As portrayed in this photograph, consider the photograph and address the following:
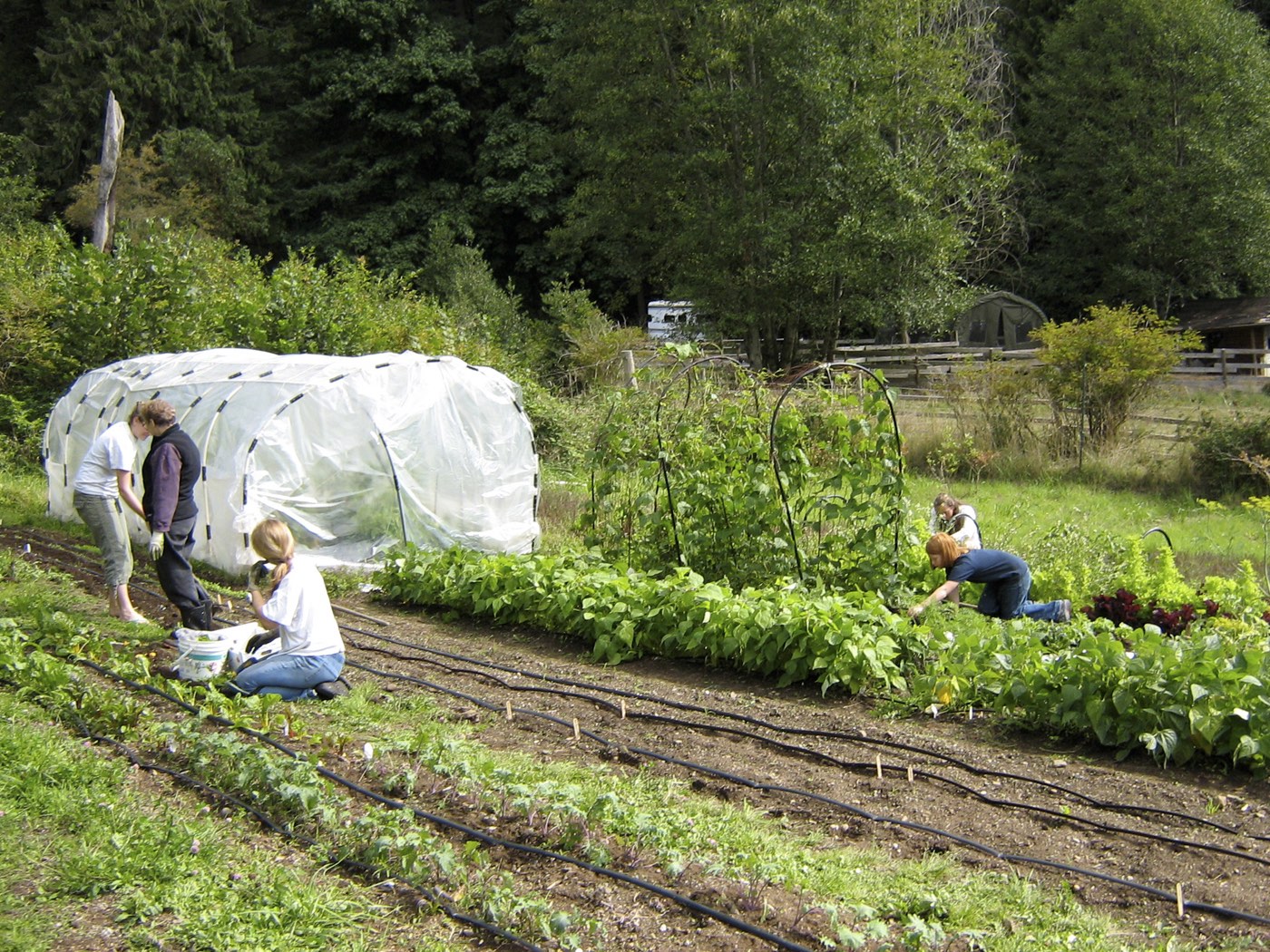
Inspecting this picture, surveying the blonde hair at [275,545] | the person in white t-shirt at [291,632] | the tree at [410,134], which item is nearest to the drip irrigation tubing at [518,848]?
the person in white t-shirt at [291,632]

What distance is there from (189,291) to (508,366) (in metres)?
5.57

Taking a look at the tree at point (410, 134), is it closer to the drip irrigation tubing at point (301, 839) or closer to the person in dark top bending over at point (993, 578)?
the person in dark top bending over at point (993, 578)

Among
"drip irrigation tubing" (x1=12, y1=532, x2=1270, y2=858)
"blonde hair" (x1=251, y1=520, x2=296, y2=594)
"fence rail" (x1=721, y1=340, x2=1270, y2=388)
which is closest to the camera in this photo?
"drip irrigation tubing" (x1=12, y1=532, x2=1270, y2=858)

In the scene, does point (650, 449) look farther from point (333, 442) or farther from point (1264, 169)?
point (1264, 169)

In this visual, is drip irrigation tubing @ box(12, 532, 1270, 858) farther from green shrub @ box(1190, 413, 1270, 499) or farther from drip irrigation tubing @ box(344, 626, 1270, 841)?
green shrub @ box(1190, 413, 1270, 499)

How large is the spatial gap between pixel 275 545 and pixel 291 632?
490 mm

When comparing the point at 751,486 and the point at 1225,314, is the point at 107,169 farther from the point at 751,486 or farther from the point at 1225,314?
the point at 1225,314

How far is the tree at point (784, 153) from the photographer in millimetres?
24984

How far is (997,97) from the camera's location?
3431 centimetres

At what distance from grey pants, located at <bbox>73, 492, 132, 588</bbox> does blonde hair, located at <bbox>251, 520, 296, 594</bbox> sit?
90.0 inches

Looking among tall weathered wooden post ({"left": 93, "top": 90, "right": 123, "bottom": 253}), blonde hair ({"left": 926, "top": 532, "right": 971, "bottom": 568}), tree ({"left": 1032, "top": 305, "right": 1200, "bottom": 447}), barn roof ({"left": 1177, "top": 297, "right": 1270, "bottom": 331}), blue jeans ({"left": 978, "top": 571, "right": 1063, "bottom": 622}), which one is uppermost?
tall weathered wooden post ({"left": 93, "top": 90, "right": 123, "bottom": 253})

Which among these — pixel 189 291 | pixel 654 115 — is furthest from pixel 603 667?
pixel 654 115

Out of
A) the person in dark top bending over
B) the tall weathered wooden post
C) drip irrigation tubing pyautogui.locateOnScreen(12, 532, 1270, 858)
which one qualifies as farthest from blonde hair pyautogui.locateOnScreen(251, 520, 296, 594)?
the tall weathered wooden post

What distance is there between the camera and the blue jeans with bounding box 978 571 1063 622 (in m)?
8.43
